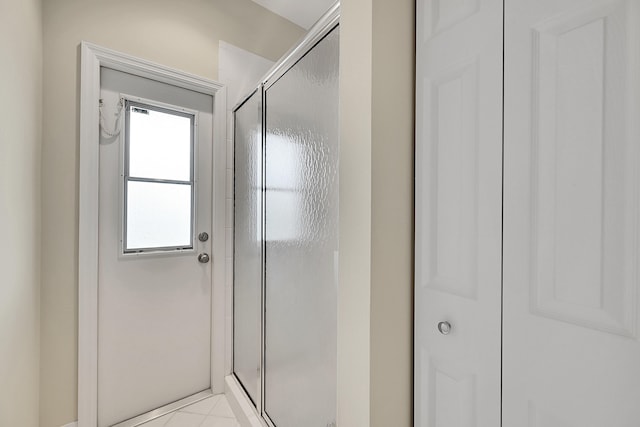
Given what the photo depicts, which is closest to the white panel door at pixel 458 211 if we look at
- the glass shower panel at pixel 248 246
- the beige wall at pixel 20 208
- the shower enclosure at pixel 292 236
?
the shower enclosure at pixel 292 236

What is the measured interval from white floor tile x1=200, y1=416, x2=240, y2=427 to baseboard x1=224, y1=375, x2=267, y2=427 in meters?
0.03

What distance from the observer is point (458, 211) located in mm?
706

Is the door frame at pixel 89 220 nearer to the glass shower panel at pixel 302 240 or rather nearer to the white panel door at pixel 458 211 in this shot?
the glass shower panel at pixel 302 240

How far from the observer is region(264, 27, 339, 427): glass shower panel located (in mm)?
984

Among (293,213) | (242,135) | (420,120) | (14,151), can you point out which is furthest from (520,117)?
(14,151)

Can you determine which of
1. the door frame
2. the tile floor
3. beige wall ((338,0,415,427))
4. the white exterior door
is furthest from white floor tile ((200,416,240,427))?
beige wall ((338,0,415,427))

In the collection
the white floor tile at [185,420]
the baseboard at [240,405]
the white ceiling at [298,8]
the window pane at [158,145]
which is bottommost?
the white floor tile at [185,420]

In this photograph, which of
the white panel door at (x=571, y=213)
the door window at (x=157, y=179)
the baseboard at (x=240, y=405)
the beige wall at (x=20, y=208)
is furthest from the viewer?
the door window at (x=157, y=179)

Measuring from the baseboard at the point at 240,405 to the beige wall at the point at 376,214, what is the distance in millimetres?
877

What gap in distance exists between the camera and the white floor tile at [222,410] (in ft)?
5.26

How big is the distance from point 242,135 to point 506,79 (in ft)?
4.73

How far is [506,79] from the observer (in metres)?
0.62

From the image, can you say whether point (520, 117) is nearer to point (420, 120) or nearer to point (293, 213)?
point (420, 120)

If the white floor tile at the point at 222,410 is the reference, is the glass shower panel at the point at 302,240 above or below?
above
